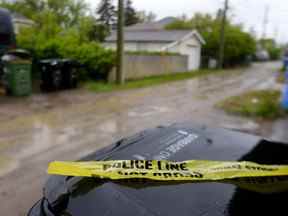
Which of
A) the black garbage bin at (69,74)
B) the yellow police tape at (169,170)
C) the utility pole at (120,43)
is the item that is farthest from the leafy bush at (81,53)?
the yellow police tape at (169,170)

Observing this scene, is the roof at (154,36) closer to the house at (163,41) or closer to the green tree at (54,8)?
the house at (163,41)

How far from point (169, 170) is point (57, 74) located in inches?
329

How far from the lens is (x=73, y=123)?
5.86 metres

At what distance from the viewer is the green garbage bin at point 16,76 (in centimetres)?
793

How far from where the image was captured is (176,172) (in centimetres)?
164

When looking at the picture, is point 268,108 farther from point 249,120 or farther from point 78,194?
→ point 78,194

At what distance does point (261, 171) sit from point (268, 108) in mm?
5777

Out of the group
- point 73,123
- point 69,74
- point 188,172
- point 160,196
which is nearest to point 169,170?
point 188,172

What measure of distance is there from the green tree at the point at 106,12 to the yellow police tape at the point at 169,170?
327 inches

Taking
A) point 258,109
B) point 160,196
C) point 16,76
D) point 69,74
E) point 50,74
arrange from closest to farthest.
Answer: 1. point 160,196
2. point 258,109
3. point 16,76
4. point 50,74
5. point 69,74

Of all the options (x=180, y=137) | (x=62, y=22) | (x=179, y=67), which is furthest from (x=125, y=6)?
(x=62, y=22)

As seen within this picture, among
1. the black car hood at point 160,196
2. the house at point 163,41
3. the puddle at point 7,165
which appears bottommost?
the puddle at point 7,165

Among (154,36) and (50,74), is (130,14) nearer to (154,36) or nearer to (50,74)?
(50,74)

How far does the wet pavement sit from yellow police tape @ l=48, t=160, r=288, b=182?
1.43 metres
